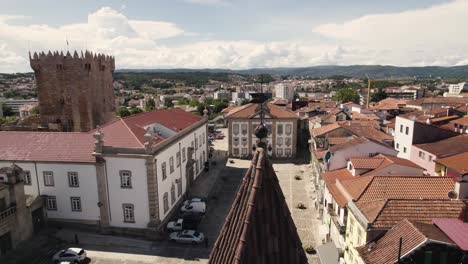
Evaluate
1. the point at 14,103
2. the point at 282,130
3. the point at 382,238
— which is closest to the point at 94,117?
the point at 282,130

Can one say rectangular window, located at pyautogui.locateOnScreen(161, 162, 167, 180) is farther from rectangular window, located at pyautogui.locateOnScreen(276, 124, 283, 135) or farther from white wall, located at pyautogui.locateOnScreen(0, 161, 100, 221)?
rectangular window, located at pyautogui.locateOnScreen(276, 124, 283, 135)

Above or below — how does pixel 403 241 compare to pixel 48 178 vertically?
above

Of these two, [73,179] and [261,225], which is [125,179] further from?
[261,225]

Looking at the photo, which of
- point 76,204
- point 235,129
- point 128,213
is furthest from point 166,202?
point 235,129

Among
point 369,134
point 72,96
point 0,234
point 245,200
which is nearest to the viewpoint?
point 245,200

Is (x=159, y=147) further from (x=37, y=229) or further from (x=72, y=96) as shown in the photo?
(x=72, y=96)

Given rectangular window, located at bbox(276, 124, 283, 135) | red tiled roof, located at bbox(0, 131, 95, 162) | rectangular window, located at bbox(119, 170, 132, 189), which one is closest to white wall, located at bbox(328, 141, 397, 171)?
rectangular window, located at bbox(119, 170, 132, 189)

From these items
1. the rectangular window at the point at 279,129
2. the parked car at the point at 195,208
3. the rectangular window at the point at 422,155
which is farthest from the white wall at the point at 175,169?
the rectangular window at the point at 422,155

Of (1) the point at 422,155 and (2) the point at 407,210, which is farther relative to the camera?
(1) the point at 422,155
